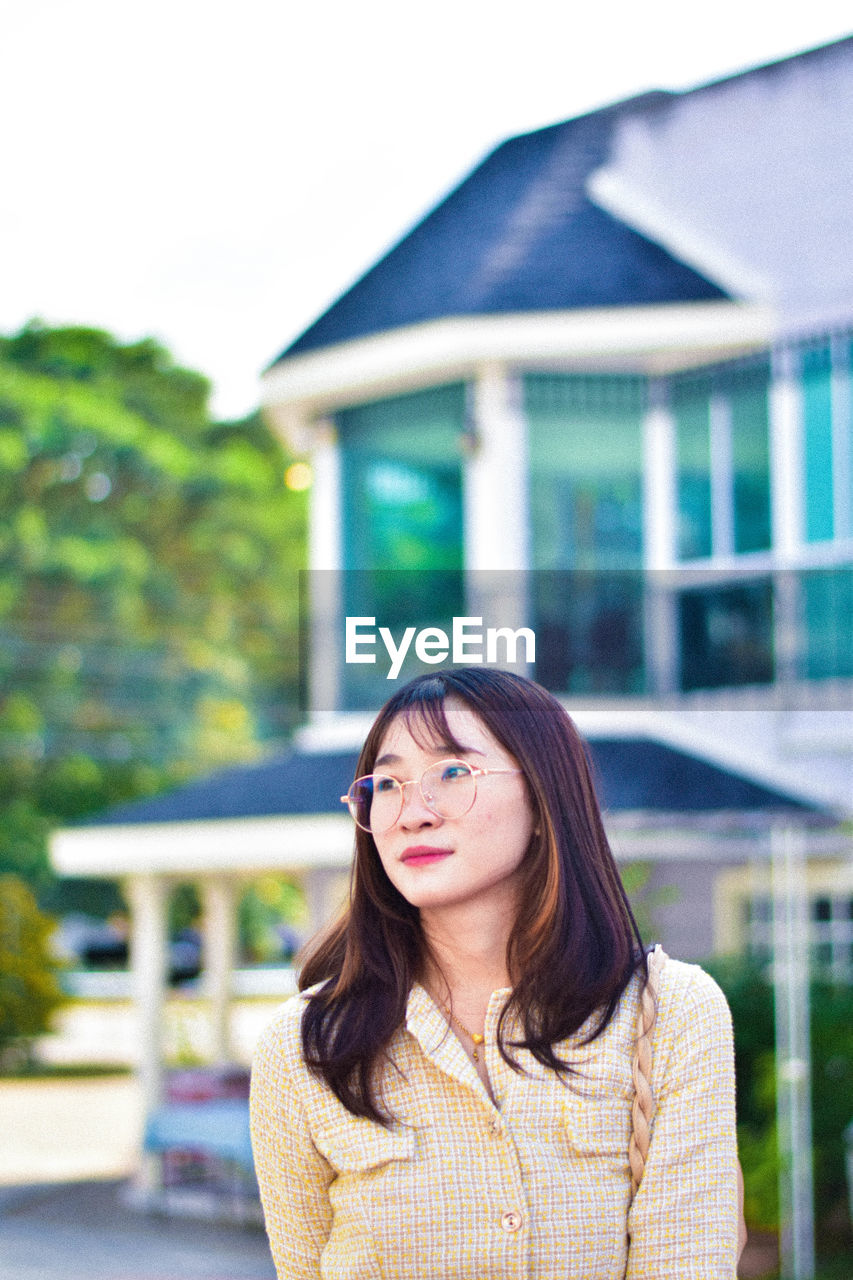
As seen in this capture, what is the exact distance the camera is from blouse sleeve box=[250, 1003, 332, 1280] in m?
1.93

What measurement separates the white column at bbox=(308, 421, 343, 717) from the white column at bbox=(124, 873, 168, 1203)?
1711 mm

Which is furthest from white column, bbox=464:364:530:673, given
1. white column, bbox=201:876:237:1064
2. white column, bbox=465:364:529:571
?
white column, bbox=201:876:237:1064

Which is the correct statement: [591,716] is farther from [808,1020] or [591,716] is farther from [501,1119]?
[501,1119]

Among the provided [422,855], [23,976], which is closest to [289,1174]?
[422,855]

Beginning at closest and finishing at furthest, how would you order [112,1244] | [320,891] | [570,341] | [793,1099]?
[793,1099] < [570,341] < [112,1244] < [320,891]

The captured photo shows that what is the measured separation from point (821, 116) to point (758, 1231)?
Result: 5856mm

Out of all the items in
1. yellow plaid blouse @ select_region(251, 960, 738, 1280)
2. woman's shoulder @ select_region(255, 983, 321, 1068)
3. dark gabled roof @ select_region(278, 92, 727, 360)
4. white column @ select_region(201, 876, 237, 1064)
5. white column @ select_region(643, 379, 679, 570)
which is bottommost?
white column @ select_region(201, 876, 237, 1064)

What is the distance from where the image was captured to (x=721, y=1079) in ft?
6.19

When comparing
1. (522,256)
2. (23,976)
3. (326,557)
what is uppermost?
(522,256)

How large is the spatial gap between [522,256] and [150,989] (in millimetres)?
5305

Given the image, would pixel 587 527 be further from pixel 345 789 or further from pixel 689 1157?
pixel 689 1157

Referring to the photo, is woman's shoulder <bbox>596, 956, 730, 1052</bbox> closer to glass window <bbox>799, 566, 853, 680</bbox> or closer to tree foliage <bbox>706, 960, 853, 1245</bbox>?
tree foliage <bbox>706, 960, 853, 1245</bbox>

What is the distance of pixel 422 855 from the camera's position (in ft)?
6.44

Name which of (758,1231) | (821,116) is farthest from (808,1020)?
(821,116)
